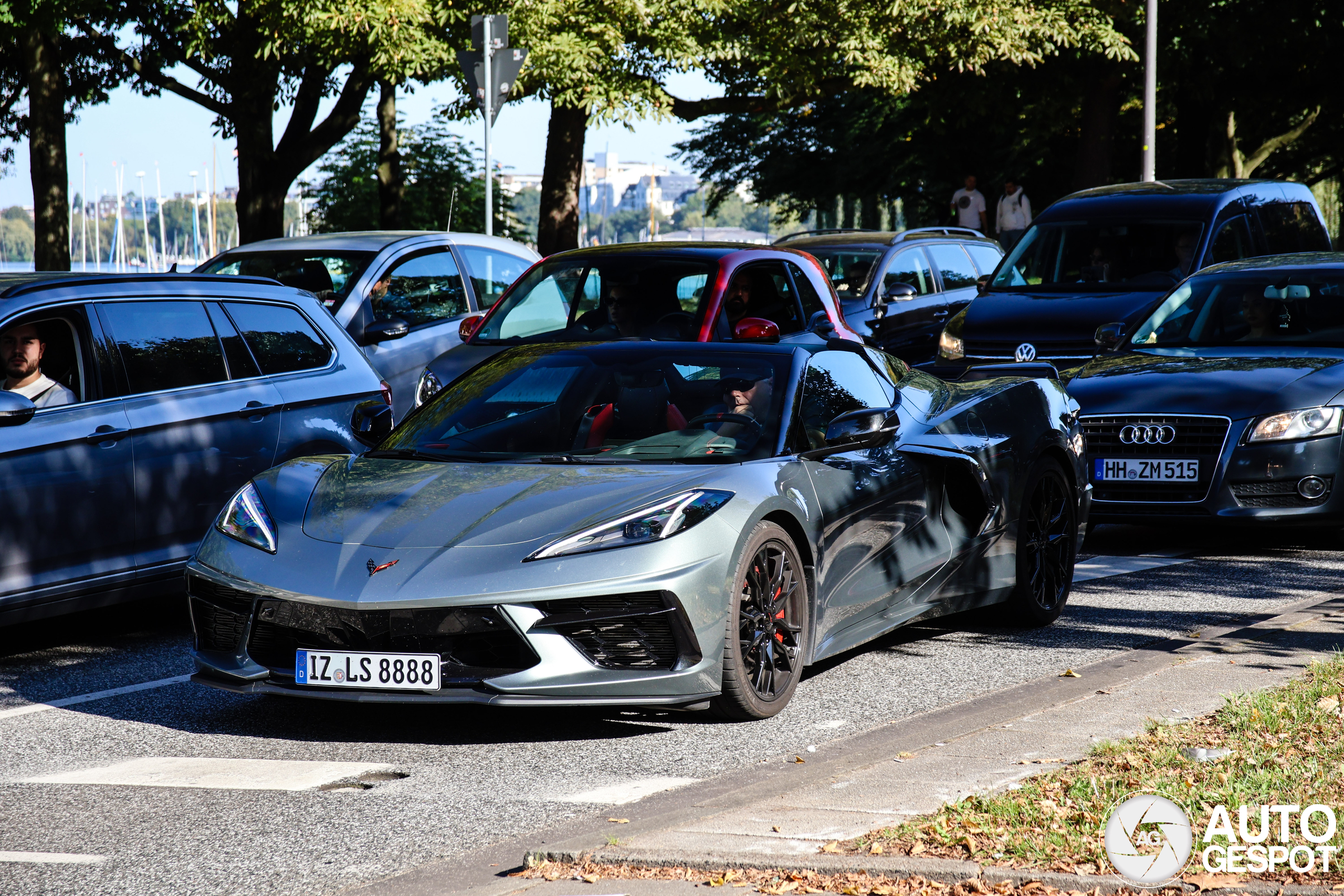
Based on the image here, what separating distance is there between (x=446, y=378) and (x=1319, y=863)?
798 centimetres

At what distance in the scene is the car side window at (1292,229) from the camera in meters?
15.1

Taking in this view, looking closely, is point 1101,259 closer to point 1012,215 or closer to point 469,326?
point 469,326

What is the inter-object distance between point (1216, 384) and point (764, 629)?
16.0 feet

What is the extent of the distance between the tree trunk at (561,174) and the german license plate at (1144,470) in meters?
15.2

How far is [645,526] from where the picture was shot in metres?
5.39

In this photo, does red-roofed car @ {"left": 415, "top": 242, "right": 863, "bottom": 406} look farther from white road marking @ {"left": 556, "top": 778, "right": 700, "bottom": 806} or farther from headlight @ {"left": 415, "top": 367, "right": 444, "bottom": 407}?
white road marking @ {"left": 556, "top": 778, "right": 700, "bottom": 806}

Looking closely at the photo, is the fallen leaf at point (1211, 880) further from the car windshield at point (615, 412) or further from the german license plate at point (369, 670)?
the car windshield at point (615, 412)

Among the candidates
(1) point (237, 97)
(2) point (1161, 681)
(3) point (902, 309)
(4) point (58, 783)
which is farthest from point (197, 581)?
(1) point (237, 97)

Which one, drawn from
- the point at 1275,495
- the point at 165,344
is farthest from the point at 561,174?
the point at 165,344

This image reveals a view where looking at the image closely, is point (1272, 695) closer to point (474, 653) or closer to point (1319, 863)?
point (1319, 863)

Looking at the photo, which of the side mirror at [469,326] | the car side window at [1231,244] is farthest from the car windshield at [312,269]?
the car side window at [1231,244]

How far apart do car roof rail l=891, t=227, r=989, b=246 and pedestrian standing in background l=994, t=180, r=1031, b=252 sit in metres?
7.87

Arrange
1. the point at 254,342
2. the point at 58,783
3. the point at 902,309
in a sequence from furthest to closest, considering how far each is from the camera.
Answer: the point at 902,309 < the point at 254,342 < the point at 58,783

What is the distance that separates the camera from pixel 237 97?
82.9 feet
